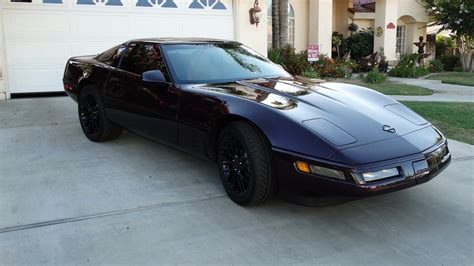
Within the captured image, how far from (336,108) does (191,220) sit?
1483mm

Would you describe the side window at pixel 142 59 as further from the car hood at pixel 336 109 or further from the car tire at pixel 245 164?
the car tire at pixel 245 164

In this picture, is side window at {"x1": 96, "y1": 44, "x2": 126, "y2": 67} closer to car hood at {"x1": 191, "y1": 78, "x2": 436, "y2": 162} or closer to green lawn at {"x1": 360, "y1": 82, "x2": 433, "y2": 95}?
car hood at {"x1": 191, "y1": 78, "x2": 436, "y2": 162}

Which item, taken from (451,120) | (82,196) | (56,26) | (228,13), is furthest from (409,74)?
(82,196)

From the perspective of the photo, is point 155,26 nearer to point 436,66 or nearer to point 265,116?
point 265,116

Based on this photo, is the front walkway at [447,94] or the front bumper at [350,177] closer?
the front bumper at [350,177]

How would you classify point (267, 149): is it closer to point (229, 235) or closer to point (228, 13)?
point (229, 235)

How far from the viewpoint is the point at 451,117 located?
752cm

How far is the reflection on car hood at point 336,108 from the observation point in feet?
11.2

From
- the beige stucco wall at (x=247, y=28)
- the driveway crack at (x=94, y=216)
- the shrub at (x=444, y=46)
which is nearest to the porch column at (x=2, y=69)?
the beige stucco wall at (x=247, y=28)

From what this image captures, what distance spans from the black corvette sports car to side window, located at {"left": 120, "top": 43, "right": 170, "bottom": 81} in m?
0.02

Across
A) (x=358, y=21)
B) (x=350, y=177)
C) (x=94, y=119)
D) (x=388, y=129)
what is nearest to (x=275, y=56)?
(x=94, y=119)

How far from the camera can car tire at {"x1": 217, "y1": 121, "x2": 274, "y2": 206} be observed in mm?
3479

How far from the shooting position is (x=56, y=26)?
9.70m

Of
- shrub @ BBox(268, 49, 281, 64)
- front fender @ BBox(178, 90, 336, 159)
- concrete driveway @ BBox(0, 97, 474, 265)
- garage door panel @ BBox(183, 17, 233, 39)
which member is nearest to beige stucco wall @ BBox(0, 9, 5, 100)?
garage door panel @ BBox(183, 17, 233, 39)
